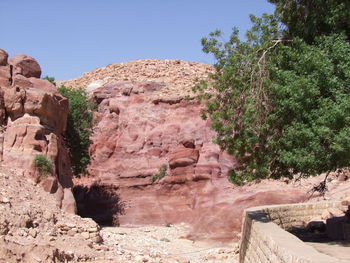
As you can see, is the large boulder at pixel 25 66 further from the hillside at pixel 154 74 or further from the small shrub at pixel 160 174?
the hillside at pixel 154 74

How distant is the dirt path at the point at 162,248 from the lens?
738 inches

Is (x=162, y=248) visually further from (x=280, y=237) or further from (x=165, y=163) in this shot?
(x=280, y=237)

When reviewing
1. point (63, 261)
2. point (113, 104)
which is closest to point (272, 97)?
point (63, 261)

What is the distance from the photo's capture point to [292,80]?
1127 cm

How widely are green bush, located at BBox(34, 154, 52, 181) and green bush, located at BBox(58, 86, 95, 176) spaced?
10.7m

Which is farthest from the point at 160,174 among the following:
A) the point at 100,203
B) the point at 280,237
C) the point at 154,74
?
the point at 280,237

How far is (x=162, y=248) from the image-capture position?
22.3 metres

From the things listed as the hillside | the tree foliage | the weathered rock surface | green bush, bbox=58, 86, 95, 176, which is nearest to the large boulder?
green bush, bbox=58, 86, 95, 176

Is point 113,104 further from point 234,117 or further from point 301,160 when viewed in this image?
point 301,160

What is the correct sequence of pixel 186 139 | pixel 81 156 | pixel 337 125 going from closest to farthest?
pixel 337 125 → pixel 81 156 → pixel 186 139

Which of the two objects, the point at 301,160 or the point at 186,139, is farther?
the point at 186,139

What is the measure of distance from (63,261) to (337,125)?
9.73 meters

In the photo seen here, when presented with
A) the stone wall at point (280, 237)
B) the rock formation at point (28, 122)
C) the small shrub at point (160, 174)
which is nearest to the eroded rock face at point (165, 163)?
the small shrub at point (160, 174)

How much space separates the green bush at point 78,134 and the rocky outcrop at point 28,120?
6390 millimetres
